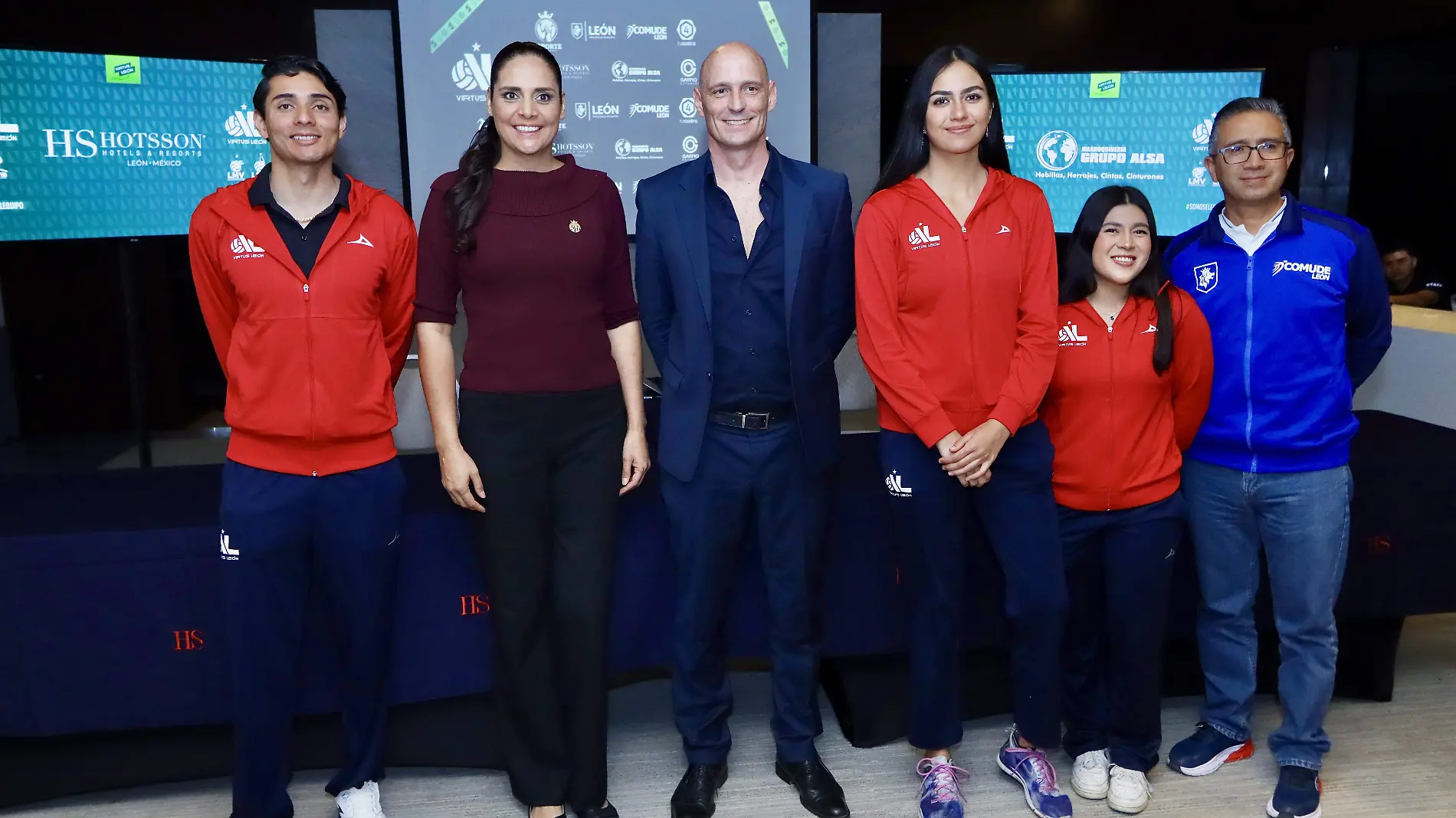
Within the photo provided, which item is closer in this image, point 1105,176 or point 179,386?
point 1105,176

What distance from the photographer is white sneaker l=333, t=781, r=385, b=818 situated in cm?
222

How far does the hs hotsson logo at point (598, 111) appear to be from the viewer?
4.01 meters

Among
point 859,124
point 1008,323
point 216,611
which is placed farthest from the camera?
point 859,124

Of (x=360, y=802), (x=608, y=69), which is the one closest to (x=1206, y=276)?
(x=360, y=802)

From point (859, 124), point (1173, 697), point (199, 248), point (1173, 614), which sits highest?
point (859, 124)

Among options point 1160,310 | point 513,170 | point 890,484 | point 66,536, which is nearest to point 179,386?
point 66,536

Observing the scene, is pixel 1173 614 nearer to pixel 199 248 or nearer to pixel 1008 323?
pixel 1008 323

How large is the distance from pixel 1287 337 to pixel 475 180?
1.70 m

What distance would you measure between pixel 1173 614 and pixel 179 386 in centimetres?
550

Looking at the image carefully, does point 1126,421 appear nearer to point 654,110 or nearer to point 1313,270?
point 1313,270

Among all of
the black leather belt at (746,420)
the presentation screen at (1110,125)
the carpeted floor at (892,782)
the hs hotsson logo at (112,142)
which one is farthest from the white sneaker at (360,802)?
the presentation screen at (1110,125)

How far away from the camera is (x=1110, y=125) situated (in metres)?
4.32

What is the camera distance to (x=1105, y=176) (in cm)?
436

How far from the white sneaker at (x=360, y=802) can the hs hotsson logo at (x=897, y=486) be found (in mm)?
1289
